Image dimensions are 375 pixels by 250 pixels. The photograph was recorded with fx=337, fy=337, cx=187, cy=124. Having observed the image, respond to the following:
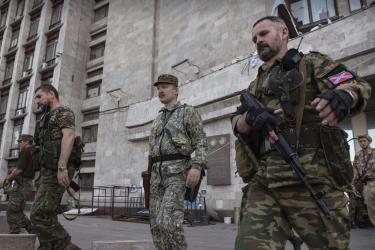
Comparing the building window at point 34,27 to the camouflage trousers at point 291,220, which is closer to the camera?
the camouflage trousers at point 291,220

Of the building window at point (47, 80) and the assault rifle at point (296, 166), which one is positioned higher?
the building window at point (47, 80)

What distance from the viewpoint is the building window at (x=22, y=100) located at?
2357 cm

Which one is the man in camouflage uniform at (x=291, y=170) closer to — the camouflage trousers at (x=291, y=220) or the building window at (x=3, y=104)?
the camouflage trousers at (x=291, y=220)

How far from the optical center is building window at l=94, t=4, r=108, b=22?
79.9 feet

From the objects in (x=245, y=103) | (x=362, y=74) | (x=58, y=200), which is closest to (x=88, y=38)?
(x=362, y=74)

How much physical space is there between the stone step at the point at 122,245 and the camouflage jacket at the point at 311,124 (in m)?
2.12

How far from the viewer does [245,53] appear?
12898mm

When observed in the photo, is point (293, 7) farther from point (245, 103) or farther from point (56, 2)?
point (56, 2)

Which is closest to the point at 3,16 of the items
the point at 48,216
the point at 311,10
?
the point at 311,10

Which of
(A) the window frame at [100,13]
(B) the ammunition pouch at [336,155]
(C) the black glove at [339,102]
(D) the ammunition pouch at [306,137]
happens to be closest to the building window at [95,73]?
(A) the window frame at [100,13]

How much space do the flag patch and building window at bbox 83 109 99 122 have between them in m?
20.9

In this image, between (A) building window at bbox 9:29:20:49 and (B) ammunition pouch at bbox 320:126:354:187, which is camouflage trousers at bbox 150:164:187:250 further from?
(A) building window at bbox 9:29:20:49

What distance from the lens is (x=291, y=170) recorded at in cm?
180

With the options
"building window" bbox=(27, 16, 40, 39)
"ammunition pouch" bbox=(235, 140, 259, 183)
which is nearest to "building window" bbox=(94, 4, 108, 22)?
"building window" bbox=(27, 16, 40, 39)
